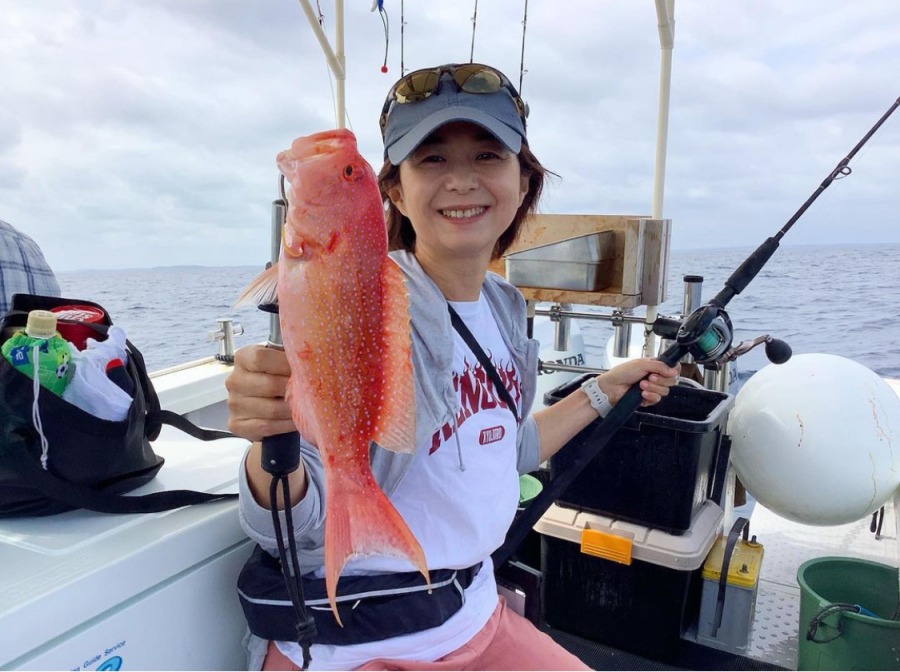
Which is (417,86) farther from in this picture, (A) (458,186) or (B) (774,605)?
(B) (774,605)

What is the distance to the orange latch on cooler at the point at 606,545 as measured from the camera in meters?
2.51

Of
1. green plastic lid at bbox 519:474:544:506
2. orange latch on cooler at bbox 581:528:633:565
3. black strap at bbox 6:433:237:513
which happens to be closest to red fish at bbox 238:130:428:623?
black strap at bbox 6:433:237:513

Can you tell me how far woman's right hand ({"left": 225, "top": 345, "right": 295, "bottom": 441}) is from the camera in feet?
3.14

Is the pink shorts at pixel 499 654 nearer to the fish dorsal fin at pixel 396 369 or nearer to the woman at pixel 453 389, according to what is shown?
the woman at pixel 453 389

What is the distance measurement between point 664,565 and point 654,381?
0.84m

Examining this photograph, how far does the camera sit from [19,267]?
236cm

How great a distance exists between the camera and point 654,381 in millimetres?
2168

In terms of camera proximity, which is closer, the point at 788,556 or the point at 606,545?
the point at 606,545

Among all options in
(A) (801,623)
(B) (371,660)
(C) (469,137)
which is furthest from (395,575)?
(A) (801,623)

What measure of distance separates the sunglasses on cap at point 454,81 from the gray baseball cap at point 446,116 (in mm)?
12

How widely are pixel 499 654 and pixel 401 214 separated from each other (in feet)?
4.15

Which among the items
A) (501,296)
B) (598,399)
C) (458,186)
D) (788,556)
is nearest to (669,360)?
(598,399)

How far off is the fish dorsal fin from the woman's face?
2.55ft

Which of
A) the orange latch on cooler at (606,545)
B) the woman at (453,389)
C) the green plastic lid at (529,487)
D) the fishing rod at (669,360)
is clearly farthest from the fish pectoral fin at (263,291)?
the green plastic lid at (529,487)
